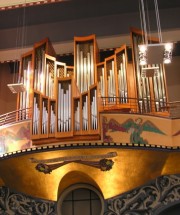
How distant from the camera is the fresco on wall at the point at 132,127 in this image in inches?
352

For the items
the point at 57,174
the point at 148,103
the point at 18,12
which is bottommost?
the point at 57,174

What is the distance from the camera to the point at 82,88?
10.7 m

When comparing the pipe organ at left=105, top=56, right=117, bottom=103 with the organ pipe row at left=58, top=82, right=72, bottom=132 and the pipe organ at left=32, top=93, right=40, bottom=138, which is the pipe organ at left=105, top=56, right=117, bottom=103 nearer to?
the organ pipe row at left=58, top=82, right=72, bottom=132

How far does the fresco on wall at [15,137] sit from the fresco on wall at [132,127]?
1.80 metres

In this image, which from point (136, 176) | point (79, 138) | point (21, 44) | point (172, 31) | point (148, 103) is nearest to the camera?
point (79, 138)

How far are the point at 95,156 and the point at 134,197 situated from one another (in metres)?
1.40

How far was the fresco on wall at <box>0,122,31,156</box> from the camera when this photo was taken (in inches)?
364

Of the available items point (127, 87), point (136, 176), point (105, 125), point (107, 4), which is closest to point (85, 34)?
point (107, 4)

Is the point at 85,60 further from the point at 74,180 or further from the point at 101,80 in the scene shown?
the point at 74,180

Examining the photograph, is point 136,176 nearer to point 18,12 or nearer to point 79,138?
point 79,138

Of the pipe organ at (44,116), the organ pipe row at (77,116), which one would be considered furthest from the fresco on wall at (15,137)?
the organ pipe row at (77,116)

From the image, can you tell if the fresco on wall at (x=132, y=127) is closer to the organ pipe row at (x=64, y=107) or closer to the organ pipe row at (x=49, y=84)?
the organ pipe row at (x=64, y=107)

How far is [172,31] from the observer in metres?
11.8

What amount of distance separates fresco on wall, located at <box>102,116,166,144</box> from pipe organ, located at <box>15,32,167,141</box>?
0.34m
